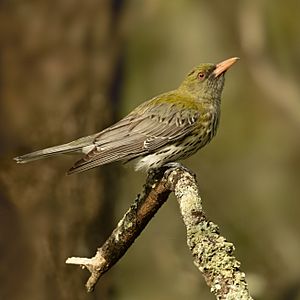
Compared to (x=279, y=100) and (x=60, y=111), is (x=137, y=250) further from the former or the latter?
(x=60, y=111)

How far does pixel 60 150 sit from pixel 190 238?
7.99ft

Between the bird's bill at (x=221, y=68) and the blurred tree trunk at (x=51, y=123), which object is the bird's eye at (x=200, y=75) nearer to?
the bird's bill at (x=221, y=68)

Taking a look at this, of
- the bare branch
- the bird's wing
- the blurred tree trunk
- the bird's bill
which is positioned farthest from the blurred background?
the bare branch

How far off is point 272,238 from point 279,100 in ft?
4.20

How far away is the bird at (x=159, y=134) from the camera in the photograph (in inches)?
210

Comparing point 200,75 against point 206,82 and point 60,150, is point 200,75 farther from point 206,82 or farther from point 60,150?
point 60,150

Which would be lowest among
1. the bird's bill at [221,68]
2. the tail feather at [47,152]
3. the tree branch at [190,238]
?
the tree branch at [190,238]

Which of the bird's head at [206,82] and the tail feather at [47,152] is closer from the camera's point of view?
the tail feather at [47,152]

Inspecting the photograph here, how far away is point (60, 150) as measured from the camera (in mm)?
5336

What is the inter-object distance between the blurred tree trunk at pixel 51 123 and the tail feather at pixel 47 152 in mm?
242

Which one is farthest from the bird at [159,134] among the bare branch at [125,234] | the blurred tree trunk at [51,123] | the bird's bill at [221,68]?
the bare branch at [125,234]

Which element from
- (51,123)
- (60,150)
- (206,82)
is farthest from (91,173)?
(206,82)

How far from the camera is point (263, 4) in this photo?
25.7ft

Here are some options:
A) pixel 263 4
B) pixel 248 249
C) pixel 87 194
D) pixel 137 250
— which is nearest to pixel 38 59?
pixel 87 194
